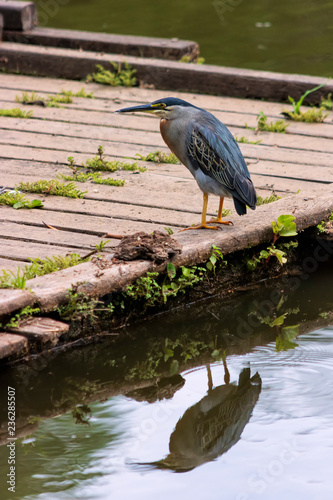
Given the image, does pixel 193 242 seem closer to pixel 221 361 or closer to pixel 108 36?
pixel 221 361

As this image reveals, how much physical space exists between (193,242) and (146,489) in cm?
147

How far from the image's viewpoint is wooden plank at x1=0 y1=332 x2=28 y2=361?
10.6 ft

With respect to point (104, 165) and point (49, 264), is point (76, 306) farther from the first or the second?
point (104, 165)

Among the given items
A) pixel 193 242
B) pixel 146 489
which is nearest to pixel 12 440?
pixel 146 489

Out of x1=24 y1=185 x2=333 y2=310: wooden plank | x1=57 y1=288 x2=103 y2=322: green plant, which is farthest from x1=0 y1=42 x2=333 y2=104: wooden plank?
x1=57 y1=288 x2=103 y2=322: green plant

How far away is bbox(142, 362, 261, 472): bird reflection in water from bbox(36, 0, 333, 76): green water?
226 inches

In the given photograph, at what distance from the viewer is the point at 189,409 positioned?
11.4 ft

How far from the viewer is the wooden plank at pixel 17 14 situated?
23.8ft

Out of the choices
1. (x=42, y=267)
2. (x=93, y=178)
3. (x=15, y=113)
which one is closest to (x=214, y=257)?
(x=42, y=267)

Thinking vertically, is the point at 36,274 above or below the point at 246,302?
above

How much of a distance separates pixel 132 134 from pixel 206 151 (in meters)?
1.75

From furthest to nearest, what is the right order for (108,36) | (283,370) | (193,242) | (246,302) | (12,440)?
(108,36) < (246,302) < (193,242) < (283,370) < (12,440)

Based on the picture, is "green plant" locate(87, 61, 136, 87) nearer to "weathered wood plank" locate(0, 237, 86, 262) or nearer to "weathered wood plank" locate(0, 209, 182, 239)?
"weathered wood plank" locate(0, 209, 182, 239)

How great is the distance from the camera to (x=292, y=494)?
9.46ft
